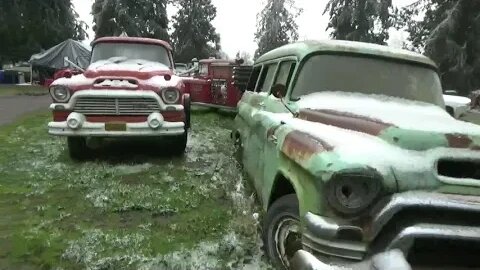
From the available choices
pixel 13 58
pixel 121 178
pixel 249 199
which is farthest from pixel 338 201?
pixel 13 58

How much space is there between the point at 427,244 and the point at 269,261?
52.9 inches

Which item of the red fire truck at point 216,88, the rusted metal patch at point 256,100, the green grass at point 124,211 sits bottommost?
the green grass at point 124,211

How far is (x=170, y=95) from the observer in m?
7.07

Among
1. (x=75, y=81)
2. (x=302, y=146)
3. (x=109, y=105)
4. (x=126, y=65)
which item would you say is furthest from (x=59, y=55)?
(x=302, y=146)

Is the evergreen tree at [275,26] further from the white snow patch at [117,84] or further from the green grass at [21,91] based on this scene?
the white snow patch at [117,84]

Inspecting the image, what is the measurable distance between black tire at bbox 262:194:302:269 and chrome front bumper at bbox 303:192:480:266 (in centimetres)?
56

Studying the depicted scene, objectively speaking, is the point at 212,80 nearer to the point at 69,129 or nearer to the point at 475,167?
the point at 69,129

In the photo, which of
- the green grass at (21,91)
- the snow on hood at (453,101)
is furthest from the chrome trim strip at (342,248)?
the green grass at (21,91)

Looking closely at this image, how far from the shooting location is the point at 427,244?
252cm

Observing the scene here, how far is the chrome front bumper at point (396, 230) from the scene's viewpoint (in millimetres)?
2398

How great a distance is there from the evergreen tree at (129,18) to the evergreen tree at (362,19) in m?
14.2

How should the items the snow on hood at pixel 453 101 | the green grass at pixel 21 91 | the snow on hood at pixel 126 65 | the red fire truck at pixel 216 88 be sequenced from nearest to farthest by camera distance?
the snow on hood at pixel 453 101 → the snow on hood at pixel 126 65 → the red fire truck at pixel 216 88 → the green grass at pixel 21 91

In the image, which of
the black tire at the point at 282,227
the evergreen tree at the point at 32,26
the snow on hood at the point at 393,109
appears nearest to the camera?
the snow on hood at the point at 393,109

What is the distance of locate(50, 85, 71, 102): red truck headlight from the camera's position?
6.77 metres
